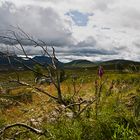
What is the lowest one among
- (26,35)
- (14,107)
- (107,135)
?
(14,107)

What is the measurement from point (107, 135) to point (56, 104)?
3.35 meters

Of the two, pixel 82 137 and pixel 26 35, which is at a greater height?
pixel 26 35

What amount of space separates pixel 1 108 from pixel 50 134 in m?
10.2

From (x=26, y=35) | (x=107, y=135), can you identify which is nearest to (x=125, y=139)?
(x=107, y=135)

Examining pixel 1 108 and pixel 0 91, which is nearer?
pixel 0 91

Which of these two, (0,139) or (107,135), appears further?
(0,139)

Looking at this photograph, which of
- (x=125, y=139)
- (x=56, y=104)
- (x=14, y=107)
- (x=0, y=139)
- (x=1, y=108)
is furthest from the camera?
(x=14, y=107)

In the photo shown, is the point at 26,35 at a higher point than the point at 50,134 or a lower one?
Result: higher

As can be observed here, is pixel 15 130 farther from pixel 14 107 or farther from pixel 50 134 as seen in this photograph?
pixel 14 107

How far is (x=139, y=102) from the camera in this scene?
8.49m

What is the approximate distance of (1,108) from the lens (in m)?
17.1

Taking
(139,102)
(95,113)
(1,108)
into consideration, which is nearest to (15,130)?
(95,113)

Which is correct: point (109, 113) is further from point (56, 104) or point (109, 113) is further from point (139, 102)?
point (56, 104)

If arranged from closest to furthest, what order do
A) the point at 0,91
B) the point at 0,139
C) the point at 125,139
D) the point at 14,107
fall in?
the point at 125,139
the point at 0,139
the point at 0,91
the point at 14,107
